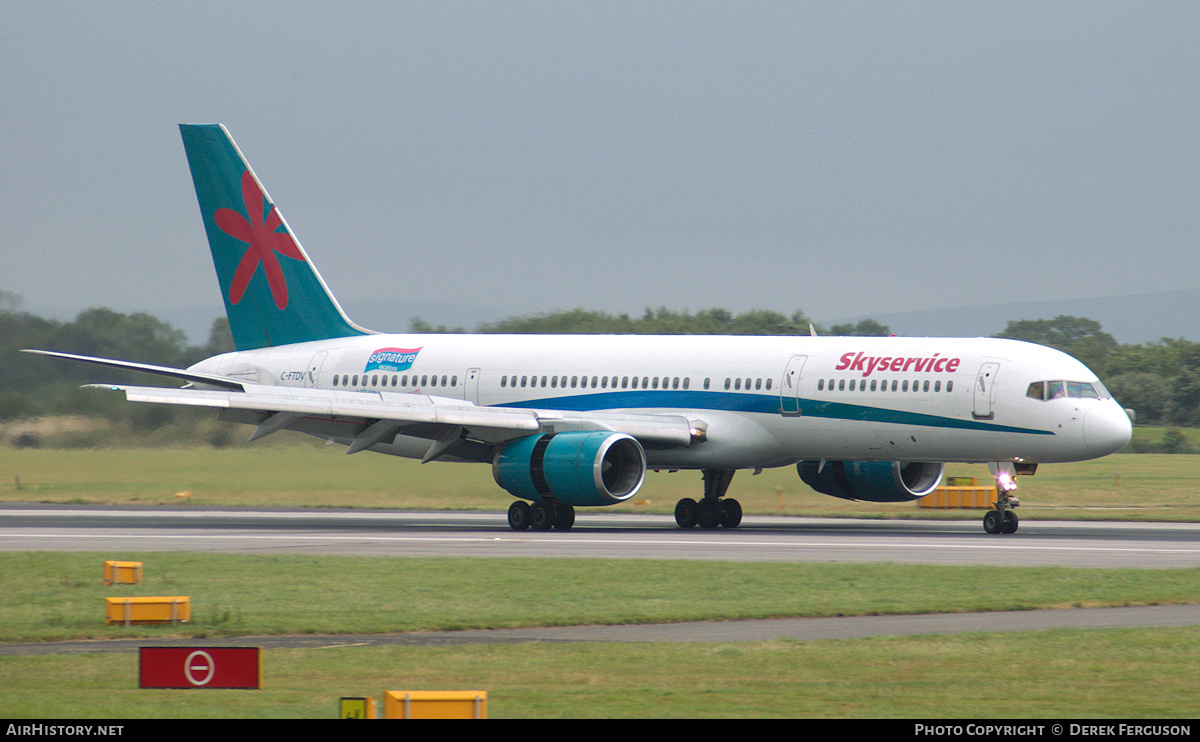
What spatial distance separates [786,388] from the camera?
31.9m

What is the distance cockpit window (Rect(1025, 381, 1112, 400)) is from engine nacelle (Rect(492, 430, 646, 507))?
806 cm

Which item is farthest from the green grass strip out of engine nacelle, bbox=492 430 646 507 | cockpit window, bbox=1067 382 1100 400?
cockpit window, bbox=1067 382 1100 400

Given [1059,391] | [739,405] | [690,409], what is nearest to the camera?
[1059,391]

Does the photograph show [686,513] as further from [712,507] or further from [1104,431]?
[1104,431]

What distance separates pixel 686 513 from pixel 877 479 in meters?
4.38

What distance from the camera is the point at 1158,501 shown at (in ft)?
138

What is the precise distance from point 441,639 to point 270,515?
2229 cm

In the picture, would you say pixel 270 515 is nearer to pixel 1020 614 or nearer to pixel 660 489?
pixel 660 489

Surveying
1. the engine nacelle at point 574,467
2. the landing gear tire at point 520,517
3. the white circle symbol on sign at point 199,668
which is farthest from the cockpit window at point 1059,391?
the white circle symbol on sign at point 199,668

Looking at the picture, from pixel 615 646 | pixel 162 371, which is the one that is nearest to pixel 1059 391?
pixel 615 646

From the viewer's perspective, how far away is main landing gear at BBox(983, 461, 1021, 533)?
98.4ft

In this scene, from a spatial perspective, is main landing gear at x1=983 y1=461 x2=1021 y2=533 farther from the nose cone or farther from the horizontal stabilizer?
the horizontal stabilizer
